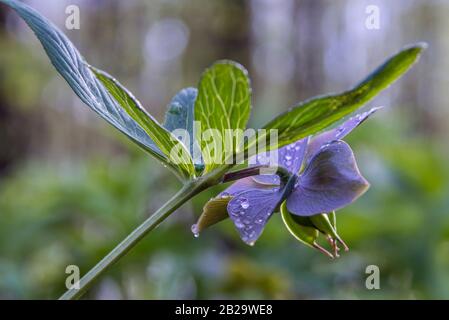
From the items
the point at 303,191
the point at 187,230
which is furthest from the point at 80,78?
the point at 187,230

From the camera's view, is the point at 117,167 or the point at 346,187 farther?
the point at 117,167

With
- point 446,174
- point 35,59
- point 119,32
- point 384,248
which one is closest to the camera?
point 384,248

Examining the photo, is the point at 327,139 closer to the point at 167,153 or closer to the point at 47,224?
the point at 167,153

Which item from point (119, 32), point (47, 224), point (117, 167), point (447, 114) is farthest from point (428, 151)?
point (447, 114)

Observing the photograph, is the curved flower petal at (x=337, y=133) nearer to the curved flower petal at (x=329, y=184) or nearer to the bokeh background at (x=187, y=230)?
the curved flower petal at (x=329, y=184)

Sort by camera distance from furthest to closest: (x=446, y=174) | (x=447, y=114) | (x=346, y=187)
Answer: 1. (x=447, y=114)
2. (x=446, y=174)
3. (x=346, y=187)

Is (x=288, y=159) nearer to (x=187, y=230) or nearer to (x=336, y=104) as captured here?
(x=336, y=104)

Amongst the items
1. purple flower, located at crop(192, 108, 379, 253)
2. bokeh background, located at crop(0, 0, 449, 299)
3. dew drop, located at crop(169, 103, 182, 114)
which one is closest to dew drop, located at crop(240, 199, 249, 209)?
purple flower, located at crop(192, 108, 379, 253)
